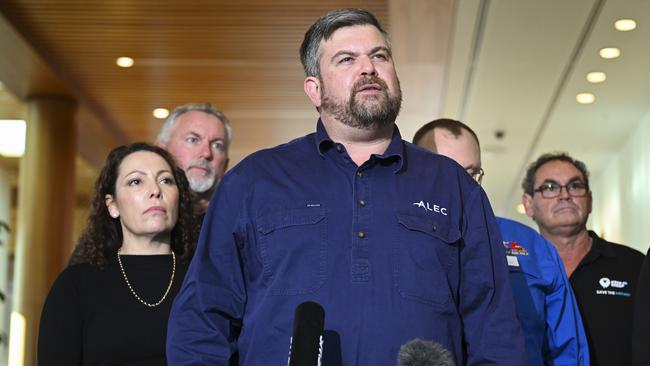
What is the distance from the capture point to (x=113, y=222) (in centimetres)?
390

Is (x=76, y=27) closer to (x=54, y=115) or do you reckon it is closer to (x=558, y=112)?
(x=54, y=115)

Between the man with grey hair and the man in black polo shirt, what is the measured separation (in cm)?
156

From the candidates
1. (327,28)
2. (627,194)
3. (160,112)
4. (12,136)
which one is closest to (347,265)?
(327,28)

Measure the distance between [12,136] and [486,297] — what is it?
1264 centimetres

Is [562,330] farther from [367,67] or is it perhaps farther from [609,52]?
[609,52]

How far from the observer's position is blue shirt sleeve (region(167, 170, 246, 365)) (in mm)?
2479

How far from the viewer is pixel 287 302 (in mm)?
2457

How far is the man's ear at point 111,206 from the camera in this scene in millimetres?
3854

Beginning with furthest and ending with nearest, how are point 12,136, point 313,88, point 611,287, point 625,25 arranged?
point 12,136 → point 625,25 → point 611,287 → point 313,88

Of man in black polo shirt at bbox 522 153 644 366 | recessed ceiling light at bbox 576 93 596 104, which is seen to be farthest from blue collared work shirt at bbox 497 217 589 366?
recessed ceiling light at bbox 576 93 596 104

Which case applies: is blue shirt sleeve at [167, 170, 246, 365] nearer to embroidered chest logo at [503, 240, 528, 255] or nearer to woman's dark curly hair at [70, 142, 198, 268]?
woman's dark curly hair at [70, 142, 198, 268]

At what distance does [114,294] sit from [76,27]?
21.2 feet

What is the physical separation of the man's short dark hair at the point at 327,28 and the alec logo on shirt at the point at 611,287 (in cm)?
219

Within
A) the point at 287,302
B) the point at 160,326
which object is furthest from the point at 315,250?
the point at 160,326
